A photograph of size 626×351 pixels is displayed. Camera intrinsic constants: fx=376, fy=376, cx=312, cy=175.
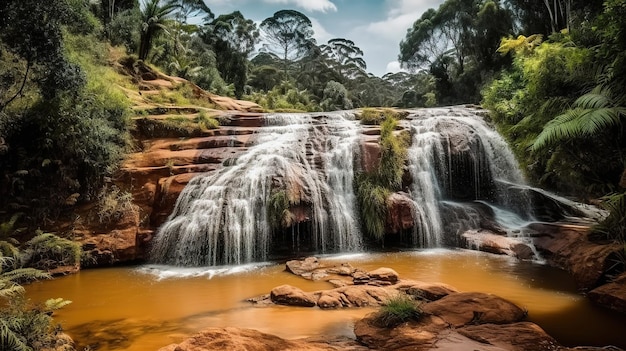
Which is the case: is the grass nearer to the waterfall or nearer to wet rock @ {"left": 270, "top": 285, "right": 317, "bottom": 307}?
the waterfall

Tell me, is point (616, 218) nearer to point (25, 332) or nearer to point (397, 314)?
point (397, 314)

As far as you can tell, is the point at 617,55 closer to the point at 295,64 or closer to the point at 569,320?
the point at 569,320

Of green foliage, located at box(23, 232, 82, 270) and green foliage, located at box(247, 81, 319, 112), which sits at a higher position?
green foliage, located at box(247, 81, 319, 112)

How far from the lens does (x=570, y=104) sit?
289 inches

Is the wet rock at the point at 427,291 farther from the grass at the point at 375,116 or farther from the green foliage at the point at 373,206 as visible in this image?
the grass at the point at 375,116

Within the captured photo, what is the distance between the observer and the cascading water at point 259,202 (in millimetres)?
9828

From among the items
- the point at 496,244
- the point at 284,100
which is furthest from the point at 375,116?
the point at 284,100

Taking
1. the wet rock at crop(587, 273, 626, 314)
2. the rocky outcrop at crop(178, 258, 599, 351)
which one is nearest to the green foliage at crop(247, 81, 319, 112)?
the wet rock at crop(587, 273, 626, 314)

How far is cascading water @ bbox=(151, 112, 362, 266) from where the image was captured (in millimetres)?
9828

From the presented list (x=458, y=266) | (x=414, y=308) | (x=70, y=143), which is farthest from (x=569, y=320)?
(x=70, y=143)

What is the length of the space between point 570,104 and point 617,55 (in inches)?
63.7

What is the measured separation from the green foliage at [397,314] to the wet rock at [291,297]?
147 centimetres

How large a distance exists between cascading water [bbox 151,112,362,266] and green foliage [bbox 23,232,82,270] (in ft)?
5.92

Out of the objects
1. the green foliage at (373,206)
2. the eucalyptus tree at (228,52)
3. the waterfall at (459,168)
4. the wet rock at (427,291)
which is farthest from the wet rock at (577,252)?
the eucalyptus tree at (228,52)
